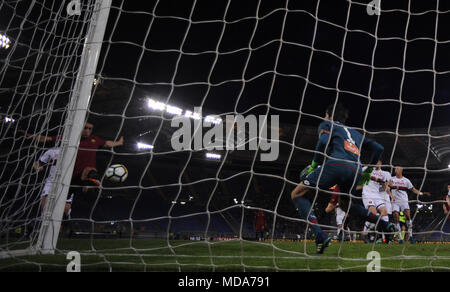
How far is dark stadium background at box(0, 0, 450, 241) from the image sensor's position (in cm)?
830

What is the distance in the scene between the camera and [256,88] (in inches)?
562

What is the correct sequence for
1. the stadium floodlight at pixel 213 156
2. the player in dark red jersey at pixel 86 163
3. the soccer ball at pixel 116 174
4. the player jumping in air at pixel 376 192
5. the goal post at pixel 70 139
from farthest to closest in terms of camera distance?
the stadium floodlight at pixel 213 156
the player jumping in air at pixel 376 192
the soccer ball at pixel 116 174
the player in dark red jersey at pixel 86 163
the goal post at pixel 70 139

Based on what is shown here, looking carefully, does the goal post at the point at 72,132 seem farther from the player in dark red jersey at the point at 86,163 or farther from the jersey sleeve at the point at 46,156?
the player in dark red jersey at the point at 86,163

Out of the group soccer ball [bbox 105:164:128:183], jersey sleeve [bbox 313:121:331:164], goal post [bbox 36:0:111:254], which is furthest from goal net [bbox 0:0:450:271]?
jersey sleeve [bbox 313:121:331:164]

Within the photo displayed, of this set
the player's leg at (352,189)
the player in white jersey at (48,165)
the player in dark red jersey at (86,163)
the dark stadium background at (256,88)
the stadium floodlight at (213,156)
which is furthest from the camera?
the stadium floodlight at (213,156)

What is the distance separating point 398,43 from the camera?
10055mm

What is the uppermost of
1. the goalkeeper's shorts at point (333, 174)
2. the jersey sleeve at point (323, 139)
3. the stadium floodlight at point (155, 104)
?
the stadium floodlight at point (155, 104)

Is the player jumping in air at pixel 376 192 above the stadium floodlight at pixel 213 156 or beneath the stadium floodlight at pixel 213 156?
beneath

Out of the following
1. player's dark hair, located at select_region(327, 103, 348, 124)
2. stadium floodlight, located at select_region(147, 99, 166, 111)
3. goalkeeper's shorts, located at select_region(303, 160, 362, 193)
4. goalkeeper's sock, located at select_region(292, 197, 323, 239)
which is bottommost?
goalkeeper's sock, located at select_region(292, 197, 323, 239)

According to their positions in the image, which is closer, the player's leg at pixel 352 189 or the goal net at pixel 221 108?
the player's leg at pixel 352 189

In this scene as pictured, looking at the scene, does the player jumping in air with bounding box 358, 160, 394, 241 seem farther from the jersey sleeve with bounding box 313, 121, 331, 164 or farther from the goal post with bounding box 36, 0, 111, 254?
the goal post with bounding box 36, 0, 111, 254

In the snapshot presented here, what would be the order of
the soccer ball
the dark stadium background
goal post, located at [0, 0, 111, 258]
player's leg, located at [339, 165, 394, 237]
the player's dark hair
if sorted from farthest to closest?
the dark stadium background < the soccer ball < the player's dark hair < player's leg, located at [339, 165, 394, 237] < goal post, located at [0, 0, 111, 258]

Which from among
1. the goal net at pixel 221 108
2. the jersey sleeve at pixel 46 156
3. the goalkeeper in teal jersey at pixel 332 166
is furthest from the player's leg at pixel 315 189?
the jersey sleeve at pixel 46 156

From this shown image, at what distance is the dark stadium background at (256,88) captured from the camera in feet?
27.2
